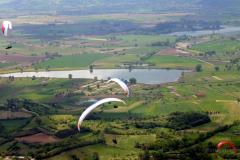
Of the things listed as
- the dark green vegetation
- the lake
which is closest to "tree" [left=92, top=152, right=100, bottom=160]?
the dark green vegetation

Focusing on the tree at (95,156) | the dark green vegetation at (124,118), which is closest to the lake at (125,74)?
the dark green vegetation at (124,118)

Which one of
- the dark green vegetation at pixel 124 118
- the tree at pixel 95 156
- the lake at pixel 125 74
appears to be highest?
the lake at pixel 125 74

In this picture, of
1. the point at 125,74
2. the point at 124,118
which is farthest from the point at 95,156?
the point at 125,74

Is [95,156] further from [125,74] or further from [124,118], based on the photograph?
[125,74]

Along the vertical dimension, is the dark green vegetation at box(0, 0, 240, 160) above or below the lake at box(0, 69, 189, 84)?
below

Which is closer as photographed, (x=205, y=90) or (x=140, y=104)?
(x=140, y=104)

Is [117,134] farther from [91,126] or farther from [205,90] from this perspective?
[205,90]

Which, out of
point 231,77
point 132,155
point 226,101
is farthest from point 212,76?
point 132,155

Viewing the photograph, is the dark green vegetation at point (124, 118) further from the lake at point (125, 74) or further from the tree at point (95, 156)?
the lake at point (125, 74)

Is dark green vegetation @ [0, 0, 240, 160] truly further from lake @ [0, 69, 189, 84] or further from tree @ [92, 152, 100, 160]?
lake @ [0, 69, 189, 84]
